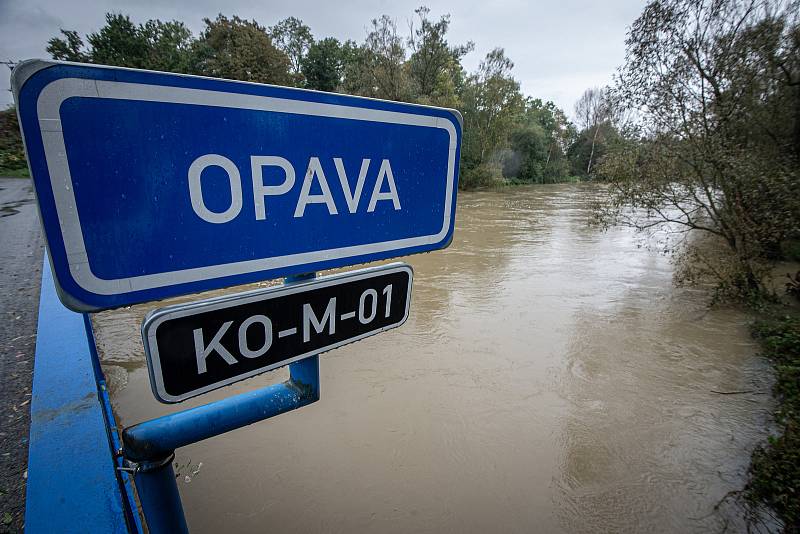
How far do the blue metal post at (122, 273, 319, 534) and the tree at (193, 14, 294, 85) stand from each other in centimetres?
2806

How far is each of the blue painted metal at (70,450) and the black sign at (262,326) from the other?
156 cm

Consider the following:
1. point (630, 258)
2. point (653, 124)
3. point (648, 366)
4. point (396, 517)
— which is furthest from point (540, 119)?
point (396, 517)

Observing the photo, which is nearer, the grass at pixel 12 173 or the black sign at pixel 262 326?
the black sign at pixel 262 326

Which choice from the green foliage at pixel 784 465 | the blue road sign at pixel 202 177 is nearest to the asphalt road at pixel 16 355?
the blue road sign at pixel 202 177

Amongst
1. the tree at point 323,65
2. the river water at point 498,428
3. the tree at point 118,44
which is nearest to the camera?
the river water at point 498,428

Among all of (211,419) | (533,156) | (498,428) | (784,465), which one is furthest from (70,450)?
(533,156)

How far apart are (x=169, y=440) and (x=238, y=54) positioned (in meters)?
30.3

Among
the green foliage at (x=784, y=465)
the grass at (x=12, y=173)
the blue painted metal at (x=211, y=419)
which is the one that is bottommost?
the green foliage at (x=784, y=465)

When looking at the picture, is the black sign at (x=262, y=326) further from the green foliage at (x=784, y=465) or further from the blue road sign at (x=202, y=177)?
the green foliage at (x=784, y=465)

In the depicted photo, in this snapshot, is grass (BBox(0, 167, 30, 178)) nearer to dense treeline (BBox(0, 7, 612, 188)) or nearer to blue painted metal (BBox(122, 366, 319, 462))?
dense treeline (BBox(0, 7, 612, 188))

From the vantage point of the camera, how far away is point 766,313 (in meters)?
6.89

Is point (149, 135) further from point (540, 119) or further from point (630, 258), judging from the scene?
point (540, 119)

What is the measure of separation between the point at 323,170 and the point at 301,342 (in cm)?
42

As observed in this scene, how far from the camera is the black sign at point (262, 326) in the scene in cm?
73
